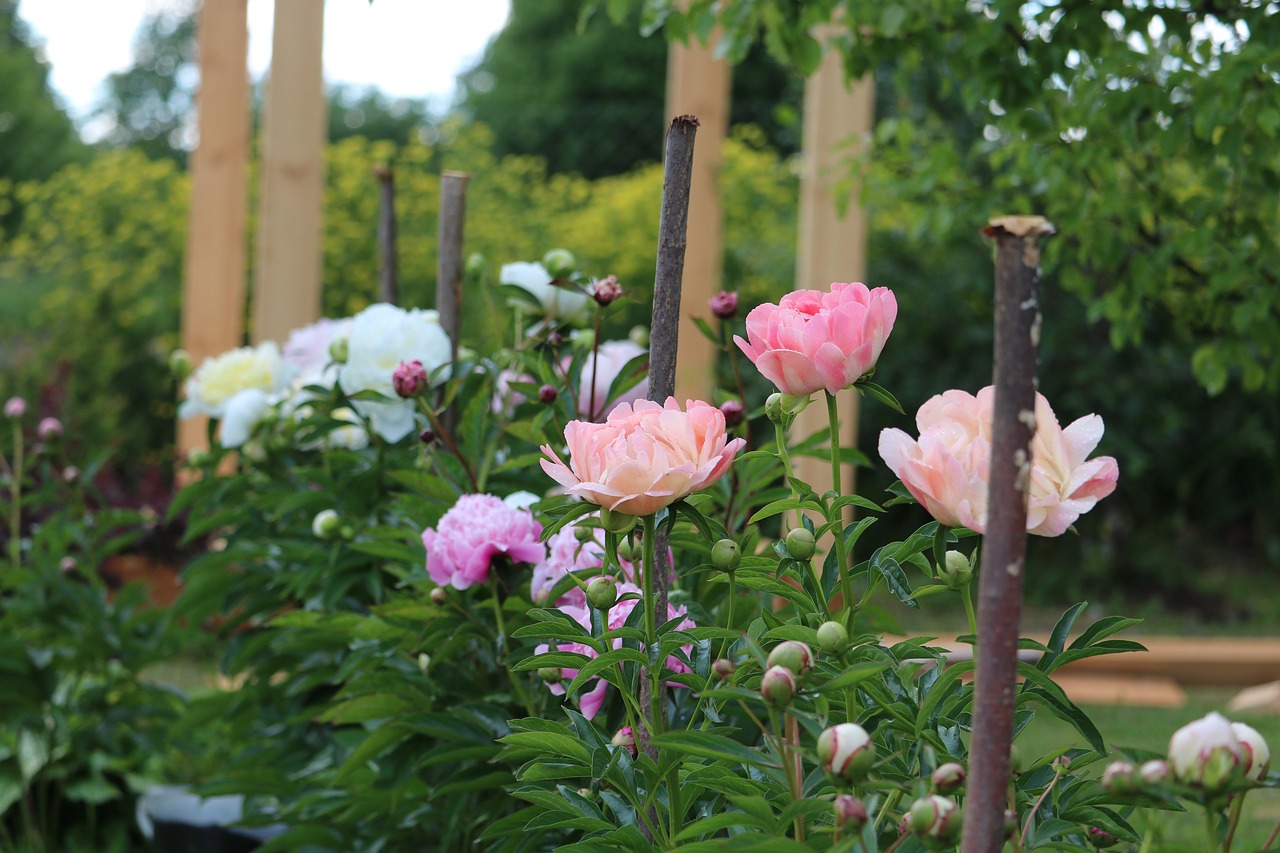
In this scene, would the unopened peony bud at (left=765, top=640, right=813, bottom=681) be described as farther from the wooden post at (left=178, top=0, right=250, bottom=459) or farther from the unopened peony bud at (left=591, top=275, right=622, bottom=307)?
the wooden post at (left=178, top=0, right=250, bottom=459)

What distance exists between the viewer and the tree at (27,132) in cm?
1243

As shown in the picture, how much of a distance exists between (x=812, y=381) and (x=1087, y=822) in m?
0.34

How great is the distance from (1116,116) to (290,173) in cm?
220

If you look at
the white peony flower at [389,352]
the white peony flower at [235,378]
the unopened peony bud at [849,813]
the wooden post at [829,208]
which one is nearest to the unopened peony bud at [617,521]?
the unopened peony bud at [849,813]

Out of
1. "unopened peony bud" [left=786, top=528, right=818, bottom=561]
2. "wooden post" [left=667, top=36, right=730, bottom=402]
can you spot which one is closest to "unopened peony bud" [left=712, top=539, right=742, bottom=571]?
"unopened peony bud" [left=786, top=528, right=818, bottom=561]

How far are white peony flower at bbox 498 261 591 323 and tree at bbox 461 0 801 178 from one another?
530cm

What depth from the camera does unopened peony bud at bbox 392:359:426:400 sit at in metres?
1.15

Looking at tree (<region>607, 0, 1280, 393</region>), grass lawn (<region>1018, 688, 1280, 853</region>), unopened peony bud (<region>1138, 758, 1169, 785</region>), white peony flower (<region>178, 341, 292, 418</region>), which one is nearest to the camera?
unopened peony bud (<region>1138, 758, 1169, 785</region>)

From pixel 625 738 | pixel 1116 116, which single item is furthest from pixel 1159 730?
pixel 625 738

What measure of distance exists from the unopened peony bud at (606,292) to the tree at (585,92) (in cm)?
561

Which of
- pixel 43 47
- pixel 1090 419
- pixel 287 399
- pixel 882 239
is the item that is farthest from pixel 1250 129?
pixel 43 47

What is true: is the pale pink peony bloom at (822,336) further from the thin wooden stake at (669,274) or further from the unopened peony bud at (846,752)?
the unopened peony bud at (846,752)

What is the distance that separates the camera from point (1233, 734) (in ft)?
1.88

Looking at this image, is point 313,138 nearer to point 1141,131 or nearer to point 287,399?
point 287,399
